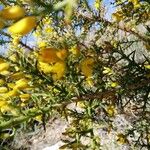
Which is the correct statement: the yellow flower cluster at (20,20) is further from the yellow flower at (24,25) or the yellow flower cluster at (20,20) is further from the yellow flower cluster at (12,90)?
the yellow flower cluster at (12,90)

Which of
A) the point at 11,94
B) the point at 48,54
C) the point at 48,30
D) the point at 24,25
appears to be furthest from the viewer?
the point at 48,30

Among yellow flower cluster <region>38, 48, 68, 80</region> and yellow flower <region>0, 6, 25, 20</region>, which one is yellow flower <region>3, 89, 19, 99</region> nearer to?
yellow flower cluster <region>38, 48, 68, 80</region>

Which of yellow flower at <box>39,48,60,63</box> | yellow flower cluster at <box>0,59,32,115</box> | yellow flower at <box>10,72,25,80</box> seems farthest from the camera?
yellow flower at <box>10,72,25,80</box>

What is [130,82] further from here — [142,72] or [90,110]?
[90,110]

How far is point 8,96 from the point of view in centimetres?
160

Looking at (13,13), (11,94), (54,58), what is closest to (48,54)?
(54,58)

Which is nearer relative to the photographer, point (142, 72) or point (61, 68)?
point (61, 68)

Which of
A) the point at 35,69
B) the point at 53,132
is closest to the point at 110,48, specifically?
the point at 35,69

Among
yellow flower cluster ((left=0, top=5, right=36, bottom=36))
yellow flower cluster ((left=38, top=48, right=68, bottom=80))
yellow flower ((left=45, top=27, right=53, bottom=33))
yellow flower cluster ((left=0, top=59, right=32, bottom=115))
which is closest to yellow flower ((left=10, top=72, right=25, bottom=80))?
yellow flower cluster ((left=0, top=59, right=32, bottom=115))

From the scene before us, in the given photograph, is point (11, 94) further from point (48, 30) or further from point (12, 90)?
point (48, 30)

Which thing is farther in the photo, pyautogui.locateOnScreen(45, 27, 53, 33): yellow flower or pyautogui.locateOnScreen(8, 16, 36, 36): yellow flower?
pyautogui.locateOnScreen(45, 27, 53, 33): yellow flower

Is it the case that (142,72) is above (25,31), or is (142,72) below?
above

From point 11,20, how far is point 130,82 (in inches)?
53.7

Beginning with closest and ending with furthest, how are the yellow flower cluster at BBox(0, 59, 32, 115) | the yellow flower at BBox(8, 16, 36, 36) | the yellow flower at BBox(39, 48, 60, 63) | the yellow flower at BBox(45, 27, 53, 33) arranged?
1. the yellow flower at BBox(8, 16, 36, 36)
2. the yellow flower at BBox(39, 48, 60, 63)
3. the yellow flower cluster at BBox(0, 59, 32, 115)
4. the yellow flower at BBox(45, 27, 53, 33)
